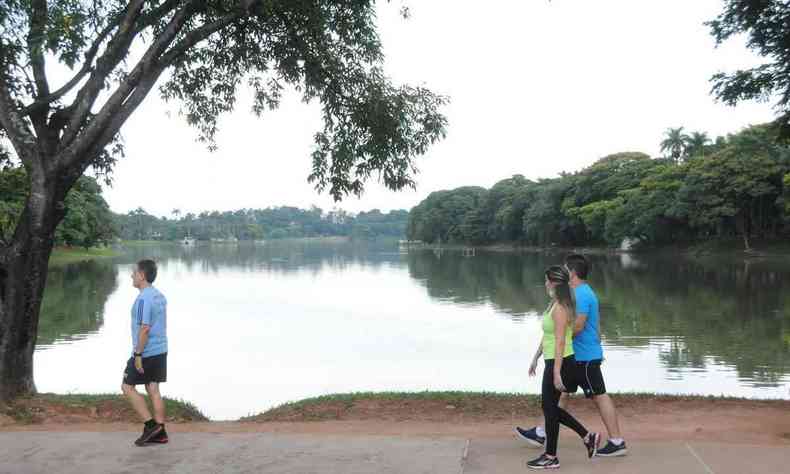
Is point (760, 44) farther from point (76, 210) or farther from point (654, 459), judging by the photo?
point (76, 210)

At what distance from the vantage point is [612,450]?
5484 mm

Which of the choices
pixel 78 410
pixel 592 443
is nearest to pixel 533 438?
pixel 592 443

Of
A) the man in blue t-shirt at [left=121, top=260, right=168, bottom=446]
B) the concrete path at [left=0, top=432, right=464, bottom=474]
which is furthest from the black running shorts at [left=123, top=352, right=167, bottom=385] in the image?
the concrete path at [left=0, top=432, right=464, bottom=474]

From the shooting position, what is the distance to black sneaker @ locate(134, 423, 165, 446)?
6113mm

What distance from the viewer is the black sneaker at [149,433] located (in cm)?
611

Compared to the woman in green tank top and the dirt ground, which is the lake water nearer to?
the dirt ground

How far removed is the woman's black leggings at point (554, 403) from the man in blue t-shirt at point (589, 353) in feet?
0.25

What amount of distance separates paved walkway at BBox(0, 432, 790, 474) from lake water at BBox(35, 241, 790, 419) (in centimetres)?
547

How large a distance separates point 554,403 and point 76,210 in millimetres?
50372

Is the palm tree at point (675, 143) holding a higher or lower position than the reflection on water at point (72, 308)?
higher

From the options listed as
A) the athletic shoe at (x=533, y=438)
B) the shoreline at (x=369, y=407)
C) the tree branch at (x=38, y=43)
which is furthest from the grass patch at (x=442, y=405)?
the tree branch at (x=38, y=43)

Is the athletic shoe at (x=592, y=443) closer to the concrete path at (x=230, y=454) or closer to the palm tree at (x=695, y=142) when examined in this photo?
the concrete path at (x=230, y=454)

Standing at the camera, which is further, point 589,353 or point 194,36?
point 194,36

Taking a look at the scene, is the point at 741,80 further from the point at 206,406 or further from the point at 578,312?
the point at 206,406
